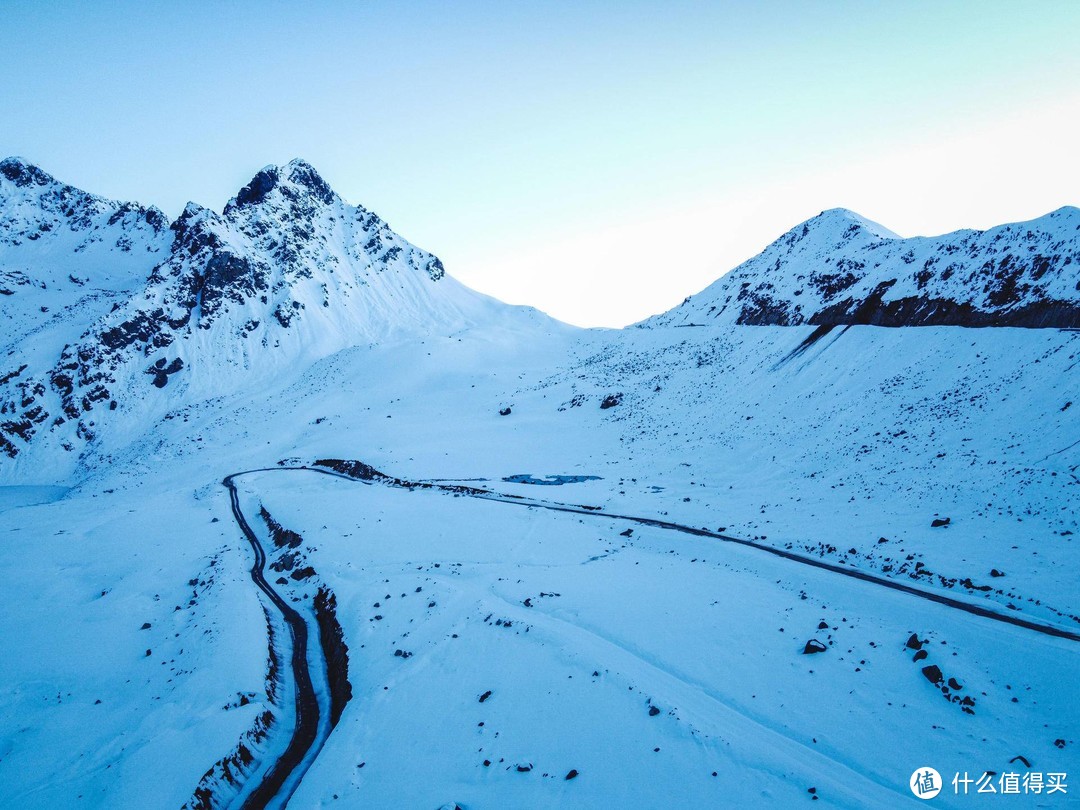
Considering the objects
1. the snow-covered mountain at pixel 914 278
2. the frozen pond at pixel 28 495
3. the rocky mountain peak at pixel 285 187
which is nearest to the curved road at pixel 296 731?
the snow-covered mountain at pixel 914 278

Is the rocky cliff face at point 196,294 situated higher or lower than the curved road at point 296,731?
higher

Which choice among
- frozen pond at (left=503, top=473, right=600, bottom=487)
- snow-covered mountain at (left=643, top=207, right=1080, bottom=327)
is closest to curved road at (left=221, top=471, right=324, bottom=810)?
frozen pond at (left=503, top=473, right=600, bottom=487)

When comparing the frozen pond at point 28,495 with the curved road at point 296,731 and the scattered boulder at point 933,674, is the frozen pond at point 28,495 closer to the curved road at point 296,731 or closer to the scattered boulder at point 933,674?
the curved road at point 296,731

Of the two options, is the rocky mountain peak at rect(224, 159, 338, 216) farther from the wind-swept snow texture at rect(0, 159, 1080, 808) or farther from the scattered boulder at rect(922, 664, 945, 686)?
the scattered boulder at rect(922, 664, 945, 686)

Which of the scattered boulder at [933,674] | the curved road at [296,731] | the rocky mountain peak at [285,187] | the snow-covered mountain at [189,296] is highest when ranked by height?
the rocky mountain peak at [285,187]

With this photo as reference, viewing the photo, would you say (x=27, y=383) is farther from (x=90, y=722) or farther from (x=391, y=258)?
(x=90, y=722)

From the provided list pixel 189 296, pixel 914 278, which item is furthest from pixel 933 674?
pixel 189 296
